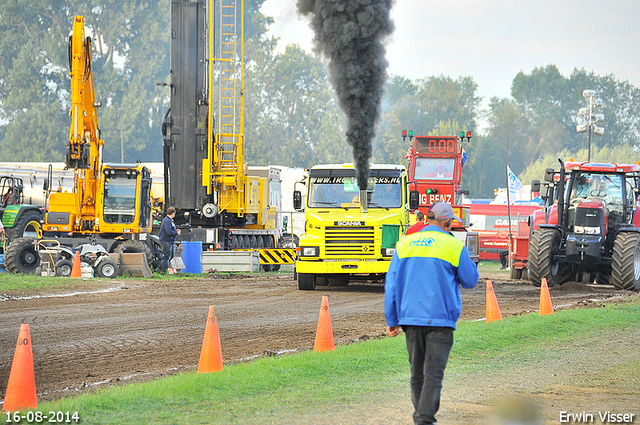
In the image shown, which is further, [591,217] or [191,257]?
[191,257]

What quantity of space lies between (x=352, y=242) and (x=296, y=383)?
1131 centimetres

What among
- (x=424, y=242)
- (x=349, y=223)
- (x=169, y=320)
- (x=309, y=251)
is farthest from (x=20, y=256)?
(x=424, y=242)

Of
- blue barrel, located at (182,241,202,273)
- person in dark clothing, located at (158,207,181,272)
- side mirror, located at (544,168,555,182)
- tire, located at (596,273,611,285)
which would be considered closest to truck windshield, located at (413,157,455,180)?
tire, located at (596,273,611,285)

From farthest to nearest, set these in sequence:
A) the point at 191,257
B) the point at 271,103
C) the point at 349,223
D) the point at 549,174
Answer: the point at 271,103 → the point at 191,257 → the point at 549,174 → the point at 349,223

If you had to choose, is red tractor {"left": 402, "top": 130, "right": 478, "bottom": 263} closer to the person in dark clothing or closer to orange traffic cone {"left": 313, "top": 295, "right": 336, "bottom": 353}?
the person in dark clothing

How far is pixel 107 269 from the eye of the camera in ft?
74.4

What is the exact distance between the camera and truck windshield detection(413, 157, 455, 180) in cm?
2855

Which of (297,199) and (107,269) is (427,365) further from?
(107,269)

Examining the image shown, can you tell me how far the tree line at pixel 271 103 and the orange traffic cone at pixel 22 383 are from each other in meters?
60.1

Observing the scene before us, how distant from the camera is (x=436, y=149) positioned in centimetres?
2873

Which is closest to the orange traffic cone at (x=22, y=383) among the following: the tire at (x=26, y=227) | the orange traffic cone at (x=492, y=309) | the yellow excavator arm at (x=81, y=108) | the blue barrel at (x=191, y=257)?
the orange traffic cone at (x=492, y=309)

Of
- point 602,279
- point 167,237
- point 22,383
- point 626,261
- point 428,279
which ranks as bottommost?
point 602,279

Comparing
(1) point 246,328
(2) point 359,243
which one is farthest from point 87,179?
(1) point 246,328

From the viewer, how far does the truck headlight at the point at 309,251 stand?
19.7 m
